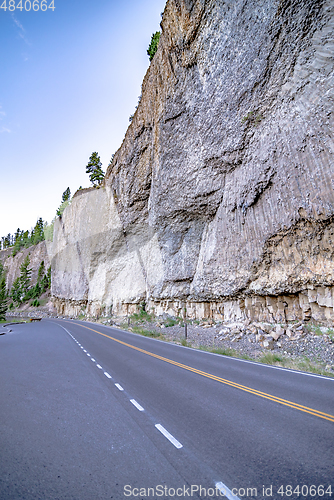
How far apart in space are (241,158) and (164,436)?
54.3 ft

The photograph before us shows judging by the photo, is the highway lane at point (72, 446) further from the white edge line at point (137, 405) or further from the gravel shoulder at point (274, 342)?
the gravel shoulder at point (274, 342)

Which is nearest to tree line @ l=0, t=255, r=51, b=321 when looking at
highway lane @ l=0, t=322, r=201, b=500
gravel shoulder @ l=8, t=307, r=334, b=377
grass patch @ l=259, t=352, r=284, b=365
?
gravel shoulder @ l=8, t=307, r=334, b=377

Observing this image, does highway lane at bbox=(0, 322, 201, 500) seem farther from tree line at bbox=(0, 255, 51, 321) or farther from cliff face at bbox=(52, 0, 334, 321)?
tree line at bbox=(0, 255, 51, 321)

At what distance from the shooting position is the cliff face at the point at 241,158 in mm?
12305

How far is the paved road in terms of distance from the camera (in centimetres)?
270

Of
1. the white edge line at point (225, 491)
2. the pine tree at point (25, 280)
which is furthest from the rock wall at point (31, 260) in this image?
the white edge line at point (225, 491)

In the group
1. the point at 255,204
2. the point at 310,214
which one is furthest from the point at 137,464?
the point at 255,204

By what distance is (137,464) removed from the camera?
3062 mm

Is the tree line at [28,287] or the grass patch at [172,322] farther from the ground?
the tree line at [28,287]

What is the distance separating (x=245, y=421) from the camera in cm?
429

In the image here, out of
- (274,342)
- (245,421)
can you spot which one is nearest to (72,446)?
(245,421)

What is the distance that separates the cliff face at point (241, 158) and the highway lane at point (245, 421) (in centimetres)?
757

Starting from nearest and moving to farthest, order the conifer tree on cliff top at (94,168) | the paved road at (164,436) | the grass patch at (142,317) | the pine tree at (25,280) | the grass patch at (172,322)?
the paved road at (164,436), the grass patch at (172,322), the grass patch at (142,317), the conifer tree on cliff top at (94,168), the pine tree at (25,280)

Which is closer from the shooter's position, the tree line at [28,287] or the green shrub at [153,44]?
the green shrub at [153,44]
